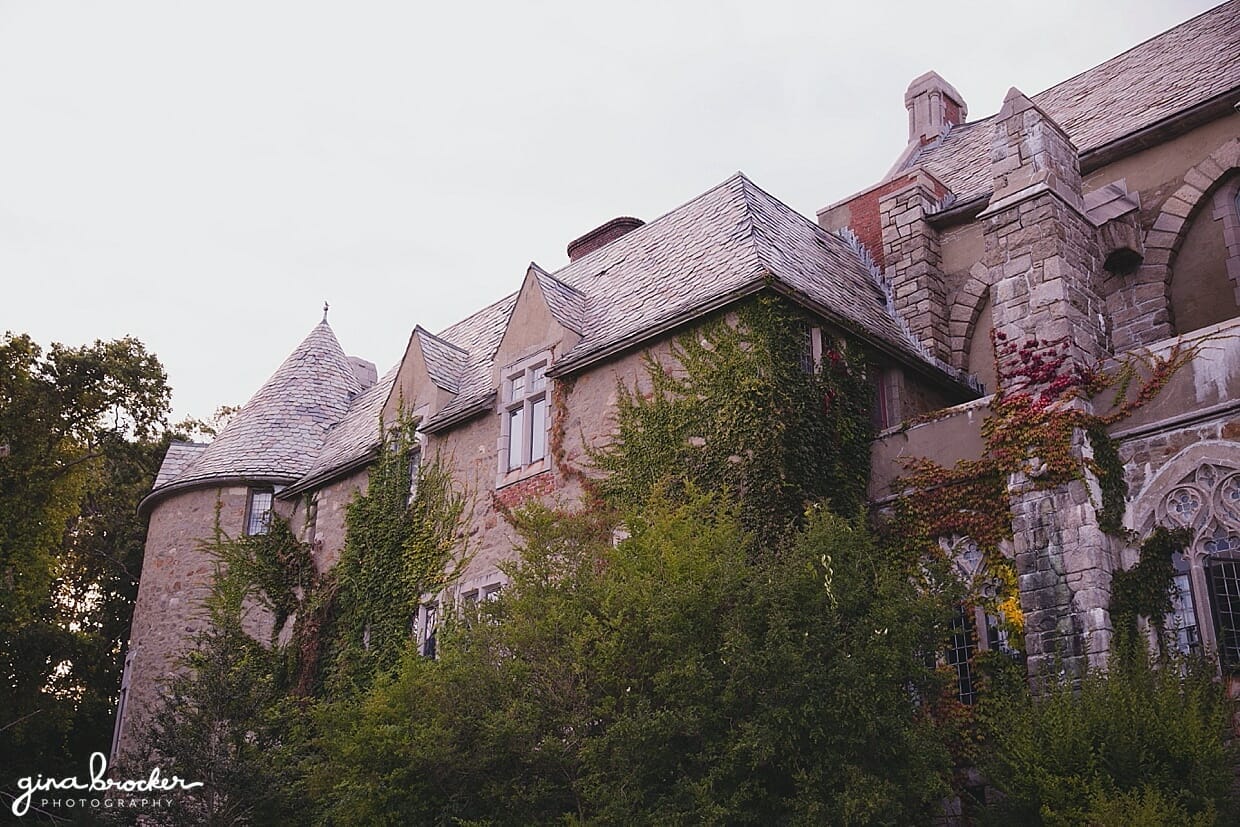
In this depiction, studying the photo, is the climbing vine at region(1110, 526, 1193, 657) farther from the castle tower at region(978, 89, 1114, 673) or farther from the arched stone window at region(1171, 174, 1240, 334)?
the arched stone window at region(1171, 174, 1240, 334)

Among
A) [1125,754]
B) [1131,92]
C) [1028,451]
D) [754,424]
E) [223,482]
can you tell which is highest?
[1131,92]

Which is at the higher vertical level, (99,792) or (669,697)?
(669,697)

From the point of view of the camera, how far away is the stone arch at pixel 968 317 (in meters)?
19.3

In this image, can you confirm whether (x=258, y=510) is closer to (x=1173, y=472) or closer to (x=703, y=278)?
(x=703, y=278)

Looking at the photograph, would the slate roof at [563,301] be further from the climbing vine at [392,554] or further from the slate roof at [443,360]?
the climbing vine at [392,554]

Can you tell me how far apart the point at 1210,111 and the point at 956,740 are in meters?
9.62

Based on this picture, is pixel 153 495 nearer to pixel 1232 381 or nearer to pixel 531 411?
pixel 531 411

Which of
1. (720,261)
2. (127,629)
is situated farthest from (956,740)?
(127,629)

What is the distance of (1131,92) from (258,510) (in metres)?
18.0

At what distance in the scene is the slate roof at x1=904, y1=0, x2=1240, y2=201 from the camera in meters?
18.3

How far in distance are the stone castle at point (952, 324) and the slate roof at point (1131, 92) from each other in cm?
6

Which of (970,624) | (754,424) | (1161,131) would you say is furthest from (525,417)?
(1161,131)

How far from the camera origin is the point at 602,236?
26.1 meters

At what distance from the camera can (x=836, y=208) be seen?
874 inches
